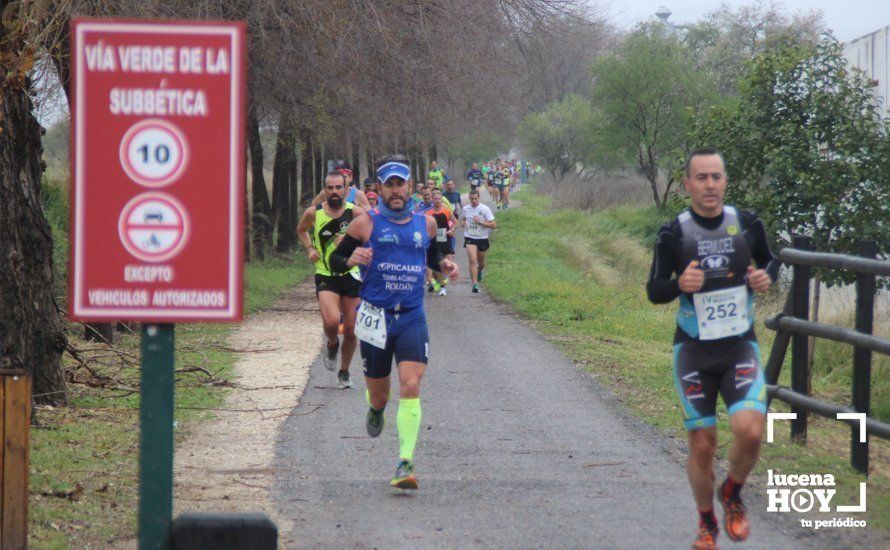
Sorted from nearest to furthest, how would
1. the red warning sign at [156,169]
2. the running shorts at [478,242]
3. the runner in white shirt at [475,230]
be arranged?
the red warning sign at [156,169], the runner in white shirt at [475,230], the running shorts at [478,242]

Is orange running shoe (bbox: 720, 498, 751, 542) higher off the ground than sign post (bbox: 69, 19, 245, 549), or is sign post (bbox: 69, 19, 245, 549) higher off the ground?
sign post (bbox: 69, 19, 245, 549)

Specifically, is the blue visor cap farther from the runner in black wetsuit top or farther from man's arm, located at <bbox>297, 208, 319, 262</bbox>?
man's arm, located at <bbox>297, 208, 319, 262</bbox>

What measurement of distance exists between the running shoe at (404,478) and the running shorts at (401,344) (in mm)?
744

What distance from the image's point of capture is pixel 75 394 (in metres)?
11.0

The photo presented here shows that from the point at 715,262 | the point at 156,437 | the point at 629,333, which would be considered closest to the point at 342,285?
the point at 715,262

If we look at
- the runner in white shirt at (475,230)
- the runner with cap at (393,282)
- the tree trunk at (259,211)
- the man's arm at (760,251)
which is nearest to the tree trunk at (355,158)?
the tree trunk at (259,211)

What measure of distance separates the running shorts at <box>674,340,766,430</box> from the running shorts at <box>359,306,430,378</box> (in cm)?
223

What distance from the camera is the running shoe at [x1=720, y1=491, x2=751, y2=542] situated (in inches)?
232

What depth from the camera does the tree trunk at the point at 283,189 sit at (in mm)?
28781

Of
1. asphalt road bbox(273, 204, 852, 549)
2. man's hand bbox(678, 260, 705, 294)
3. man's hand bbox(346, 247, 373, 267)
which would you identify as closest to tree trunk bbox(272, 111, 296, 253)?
asphalt road bbox(273, 204, 852, 549)

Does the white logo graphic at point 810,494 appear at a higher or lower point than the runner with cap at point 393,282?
lower

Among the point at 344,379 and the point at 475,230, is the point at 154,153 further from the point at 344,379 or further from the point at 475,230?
the point at 475,230

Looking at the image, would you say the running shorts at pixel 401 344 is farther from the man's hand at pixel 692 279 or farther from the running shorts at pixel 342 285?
the running shorts at pixel 342 285

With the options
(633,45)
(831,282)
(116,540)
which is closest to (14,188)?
(116,540)
